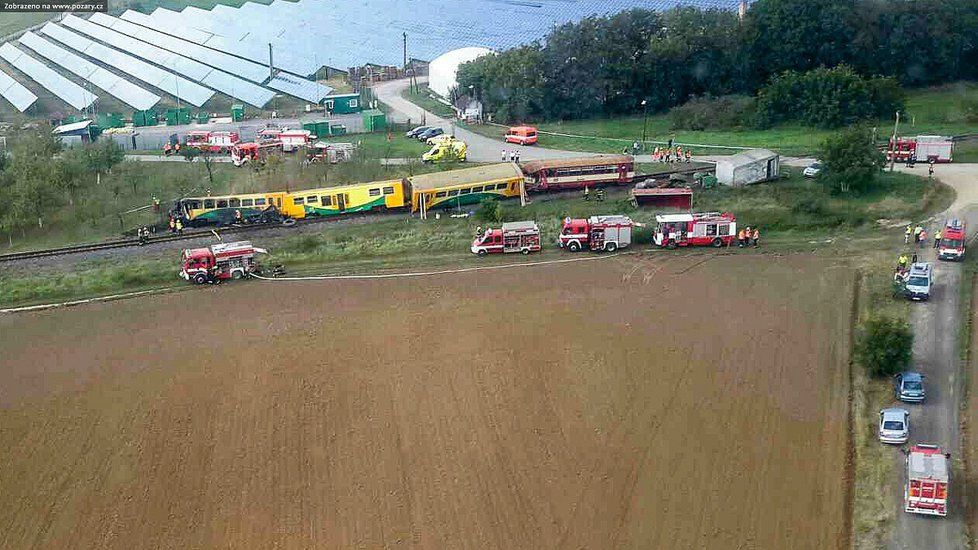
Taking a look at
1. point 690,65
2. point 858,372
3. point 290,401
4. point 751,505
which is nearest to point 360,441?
point 290,401

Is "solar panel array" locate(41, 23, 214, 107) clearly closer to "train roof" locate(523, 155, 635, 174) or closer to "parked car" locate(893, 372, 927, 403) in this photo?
"train roof" locate(523, 155, 635, 174)

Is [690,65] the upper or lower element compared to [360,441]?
A: upper

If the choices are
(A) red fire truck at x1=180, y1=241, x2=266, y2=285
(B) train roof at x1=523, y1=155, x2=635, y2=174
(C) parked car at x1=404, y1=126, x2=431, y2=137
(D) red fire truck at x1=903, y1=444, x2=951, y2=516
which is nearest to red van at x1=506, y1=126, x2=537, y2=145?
(C) parked car at x1=404, y1=126, x2=431, y2=137

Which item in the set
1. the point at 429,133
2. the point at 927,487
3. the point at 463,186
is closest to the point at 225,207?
the point at 463,186

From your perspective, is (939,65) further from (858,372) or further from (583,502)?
(583,502)

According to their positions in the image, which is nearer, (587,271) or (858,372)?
(858,372)

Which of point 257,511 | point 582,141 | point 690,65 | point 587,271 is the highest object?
point 690,65

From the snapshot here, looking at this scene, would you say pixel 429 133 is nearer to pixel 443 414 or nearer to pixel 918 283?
pixel 918 283
